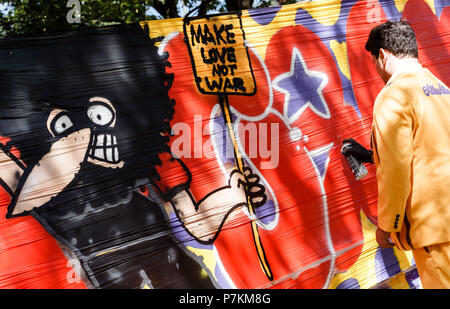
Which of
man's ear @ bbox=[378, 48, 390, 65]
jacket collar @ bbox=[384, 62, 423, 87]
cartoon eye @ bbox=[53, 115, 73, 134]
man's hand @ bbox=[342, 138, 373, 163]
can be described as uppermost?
cartoon eye @ bbox=[53, 115, 73, 134]

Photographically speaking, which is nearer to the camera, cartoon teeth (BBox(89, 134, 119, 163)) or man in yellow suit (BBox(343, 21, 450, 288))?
man in yellow suit (BBox(343, 21, 450, 288))

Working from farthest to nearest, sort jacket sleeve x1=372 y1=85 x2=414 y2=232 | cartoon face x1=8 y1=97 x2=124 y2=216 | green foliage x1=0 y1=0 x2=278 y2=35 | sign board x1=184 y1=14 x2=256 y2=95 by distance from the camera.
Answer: green foliage x1=0 y1=0 x2=278 y2=35 → sign board x1=184 y1=14 x2=256 y2=95 → cartoon face x1=8 y1=97 x2=124 y2=216 → jacket sleeve x1=372 y1=85 x2=414 y2=232

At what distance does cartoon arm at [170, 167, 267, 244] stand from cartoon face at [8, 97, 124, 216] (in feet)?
1.52

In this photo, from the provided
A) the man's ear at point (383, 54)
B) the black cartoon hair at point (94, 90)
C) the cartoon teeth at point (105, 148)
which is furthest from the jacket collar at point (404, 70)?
the cartoon teeth at point (105, 148)

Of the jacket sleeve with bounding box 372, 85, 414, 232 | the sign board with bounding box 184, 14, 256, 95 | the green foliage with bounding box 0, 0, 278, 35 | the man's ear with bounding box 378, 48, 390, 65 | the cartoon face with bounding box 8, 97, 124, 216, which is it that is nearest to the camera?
the jacket sleeve with bounding box 372, 85, 414, 232

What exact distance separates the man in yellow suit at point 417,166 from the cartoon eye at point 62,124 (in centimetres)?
157

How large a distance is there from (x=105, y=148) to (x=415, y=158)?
1.60 m

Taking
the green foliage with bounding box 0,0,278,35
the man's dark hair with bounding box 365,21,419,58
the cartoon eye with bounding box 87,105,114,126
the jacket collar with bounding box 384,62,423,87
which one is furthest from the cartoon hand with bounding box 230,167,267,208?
the green foliage with bounding box 0,0,278,35

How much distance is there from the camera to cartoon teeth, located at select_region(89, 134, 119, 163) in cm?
199

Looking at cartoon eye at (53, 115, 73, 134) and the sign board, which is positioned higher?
the sign board

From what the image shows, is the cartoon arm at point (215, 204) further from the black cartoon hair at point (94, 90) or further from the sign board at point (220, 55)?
the sign board at point (220, 55)

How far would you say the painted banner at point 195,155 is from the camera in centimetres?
186

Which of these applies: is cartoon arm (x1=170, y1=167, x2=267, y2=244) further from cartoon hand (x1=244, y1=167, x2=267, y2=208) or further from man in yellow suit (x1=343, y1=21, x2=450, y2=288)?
man in yellow suit (x1=343, y1=21, x2=450, y2=288)
